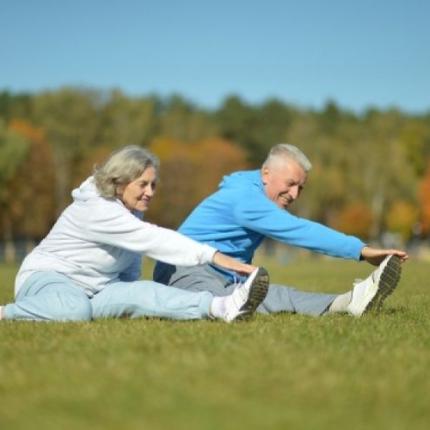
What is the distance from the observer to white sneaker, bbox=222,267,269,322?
6.42 meters

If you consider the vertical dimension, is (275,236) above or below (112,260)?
above

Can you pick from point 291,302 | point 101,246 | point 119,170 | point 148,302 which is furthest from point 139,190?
point 291,302

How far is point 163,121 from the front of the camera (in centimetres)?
9125

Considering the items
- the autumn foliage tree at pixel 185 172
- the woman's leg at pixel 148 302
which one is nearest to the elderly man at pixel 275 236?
the woman's leg at pixel 148 302

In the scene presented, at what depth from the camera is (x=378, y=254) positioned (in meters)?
7.34

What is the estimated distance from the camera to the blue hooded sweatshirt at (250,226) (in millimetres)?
7453

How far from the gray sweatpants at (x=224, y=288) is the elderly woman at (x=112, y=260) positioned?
0.48m

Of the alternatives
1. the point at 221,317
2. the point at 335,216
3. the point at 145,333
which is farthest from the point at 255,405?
the point at 335,216

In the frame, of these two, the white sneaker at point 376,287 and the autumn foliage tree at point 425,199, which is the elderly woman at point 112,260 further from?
the autumn foliage tree at point 425,199

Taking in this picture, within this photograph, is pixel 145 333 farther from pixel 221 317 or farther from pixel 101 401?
pixel 101 401

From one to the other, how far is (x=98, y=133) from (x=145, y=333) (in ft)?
243

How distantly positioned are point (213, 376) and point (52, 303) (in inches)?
117

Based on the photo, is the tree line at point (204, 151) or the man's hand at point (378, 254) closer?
the man's hand at point (378, 254)

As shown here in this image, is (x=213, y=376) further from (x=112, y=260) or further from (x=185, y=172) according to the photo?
(x=185, y=172)
